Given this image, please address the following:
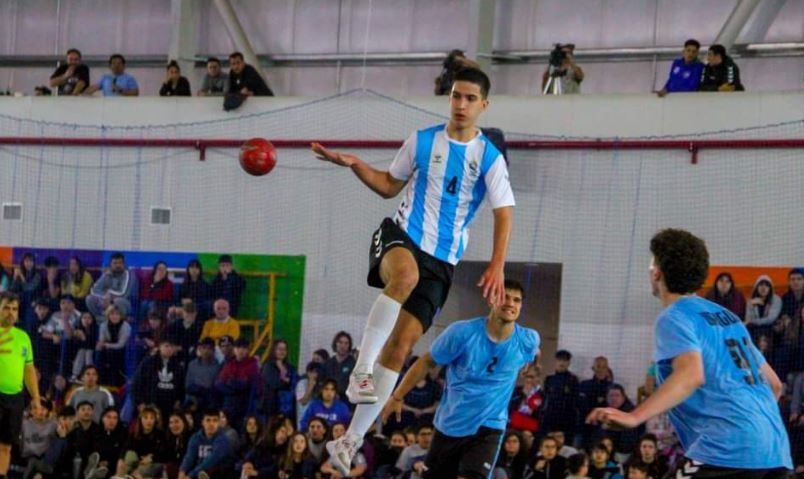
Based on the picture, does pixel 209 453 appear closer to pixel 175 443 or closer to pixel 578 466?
pixel 175 443

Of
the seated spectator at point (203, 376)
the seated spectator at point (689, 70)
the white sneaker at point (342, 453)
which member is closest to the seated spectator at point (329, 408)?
the seated spectator at point (203, 376)

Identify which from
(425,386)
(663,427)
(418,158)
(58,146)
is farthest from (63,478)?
(418,158)

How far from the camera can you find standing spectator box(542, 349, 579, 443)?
17.0 m

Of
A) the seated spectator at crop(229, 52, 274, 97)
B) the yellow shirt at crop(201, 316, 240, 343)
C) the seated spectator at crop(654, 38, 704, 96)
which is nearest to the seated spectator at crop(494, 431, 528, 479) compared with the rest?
the seated spectator at crop(654, 38, 704, 96)

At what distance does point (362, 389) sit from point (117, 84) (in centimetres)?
1521

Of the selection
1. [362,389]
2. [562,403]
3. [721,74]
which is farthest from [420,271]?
[721,74]

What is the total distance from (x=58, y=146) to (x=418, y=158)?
14484 millimetres

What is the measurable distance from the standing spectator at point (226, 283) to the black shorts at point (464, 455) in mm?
10141

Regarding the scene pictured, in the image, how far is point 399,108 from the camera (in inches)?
A: 792

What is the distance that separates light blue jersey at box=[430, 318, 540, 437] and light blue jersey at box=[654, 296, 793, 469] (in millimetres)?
3935

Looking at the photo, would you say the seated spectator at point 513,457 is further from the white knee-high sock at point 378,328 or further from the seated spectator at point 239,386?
the white knee-high sock at point 378,328

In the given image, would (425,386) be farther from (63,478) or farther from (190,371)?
(63,478)

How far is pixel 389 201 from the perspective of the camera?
20.1 metres

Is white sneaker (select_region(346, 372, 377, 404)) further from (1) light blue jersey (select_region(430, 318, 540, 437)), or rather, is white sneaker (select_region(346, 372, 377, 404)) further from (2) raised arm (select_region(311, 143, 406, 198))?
(1) light blue jersey (select_region(430, 318, 540, 437))
